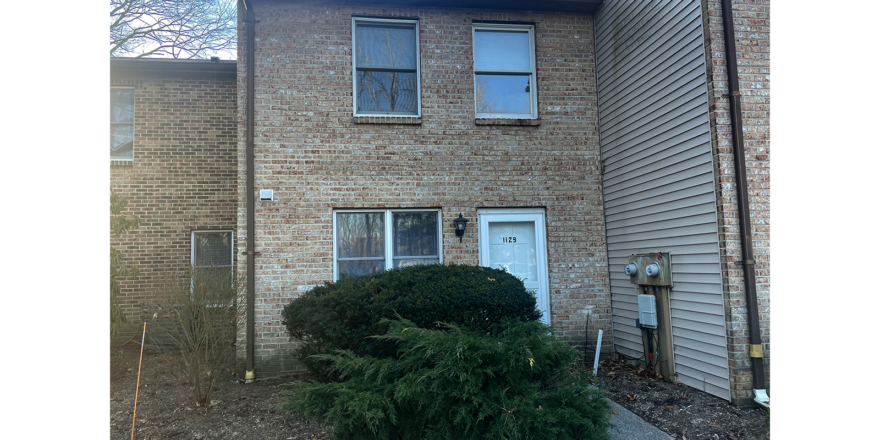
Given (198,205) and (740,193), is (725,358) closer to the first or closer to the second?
(740,193)

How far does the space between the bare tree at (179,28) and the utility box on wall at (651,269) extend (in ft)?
35.7

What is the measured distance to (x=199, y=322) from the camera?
4.91 meters

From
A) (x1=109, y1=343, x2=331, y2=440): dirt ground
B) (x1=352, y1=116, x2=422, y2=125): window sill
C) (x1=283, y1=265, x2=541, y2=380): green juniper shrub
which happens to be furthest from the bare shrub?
(x1=352, y1=116, x2=422, y2=125): window sill

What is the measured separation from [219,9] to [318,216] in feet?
26.4

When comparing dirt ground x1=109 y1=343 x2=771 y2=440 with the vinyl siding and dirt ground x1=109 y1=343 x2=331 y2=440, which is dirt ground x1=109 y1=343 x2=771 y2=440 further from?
the vinyl siding

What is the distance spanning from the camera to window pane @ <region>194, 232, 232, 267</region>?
8453 mm

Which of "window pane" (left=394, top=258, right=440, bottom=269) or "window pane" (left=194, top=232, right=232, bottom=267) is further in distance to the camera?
"window pane" (left=194, top=232, right=232, bottom=267)

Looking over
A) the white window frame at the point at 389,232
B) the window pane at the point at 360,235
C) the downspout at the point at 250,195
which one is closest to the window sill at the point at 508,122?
the white window frame at the point at 389,232

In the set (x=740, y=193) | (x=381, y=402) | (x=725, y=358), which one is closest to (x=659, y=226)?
(x=740, y=193)

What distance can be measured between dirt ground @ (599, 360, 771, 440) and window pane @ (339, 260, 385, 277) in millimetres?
3359

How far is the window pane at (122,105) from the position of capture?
27.7ft

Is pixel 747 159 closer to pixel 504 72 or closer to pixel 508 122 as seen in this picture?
pixel 508 122

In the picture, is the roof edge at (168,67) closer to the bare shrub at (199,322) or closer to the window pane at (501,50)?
the window pane at (501,50)

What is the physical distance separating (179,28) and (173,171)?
5.33 m
